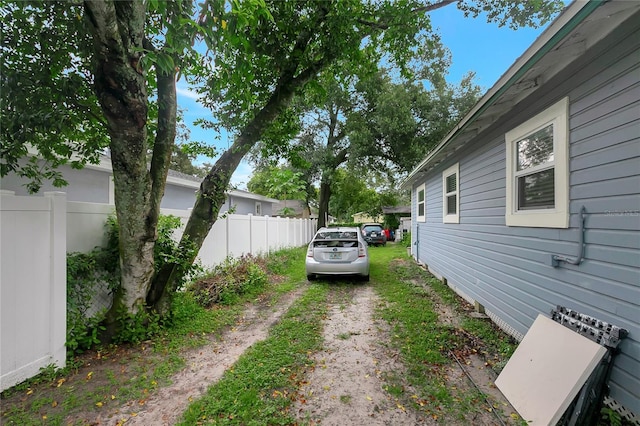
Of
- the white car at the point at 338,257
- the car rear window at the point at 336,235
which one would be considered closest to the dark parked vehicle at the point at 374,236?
the car rear window at the point at 336,235

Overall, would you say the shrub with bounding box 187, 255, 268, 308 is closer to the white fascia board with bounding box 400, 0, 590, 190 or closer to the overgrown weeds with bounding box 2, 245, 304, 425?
the overgrown weeds with bounding box 2, 245, 304, 425

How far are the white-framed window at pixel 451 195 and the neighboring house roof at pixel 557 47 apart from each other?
7.82ft

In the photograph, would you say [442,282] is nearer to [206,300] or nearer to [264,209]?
[206,300]

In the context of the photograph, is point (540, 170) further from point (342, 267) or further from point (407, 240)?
point (407, 240)

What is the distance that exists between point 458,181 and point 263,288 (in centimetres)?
478

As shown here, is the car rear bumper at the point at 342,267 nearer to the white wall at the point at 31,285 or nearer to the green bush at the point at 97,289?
the green bush at the point at 97,289

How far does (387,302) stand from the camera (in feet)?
17.6

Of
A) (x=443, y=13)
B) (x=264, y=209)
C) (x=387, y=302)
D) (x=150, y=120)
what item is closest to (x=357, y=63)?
(x=443, y=13)

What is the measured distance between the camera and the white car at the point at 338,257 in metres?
6.72

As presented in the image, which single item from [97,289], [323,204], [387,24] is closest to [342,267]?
[97,289]

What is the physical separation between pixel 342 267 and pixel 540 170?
14.5ft

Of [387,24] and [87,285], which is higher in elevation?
[387,24]

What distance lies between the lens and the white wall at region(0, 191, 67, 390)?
2.43 metres

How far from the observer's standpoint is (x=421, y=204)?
9961 mm
